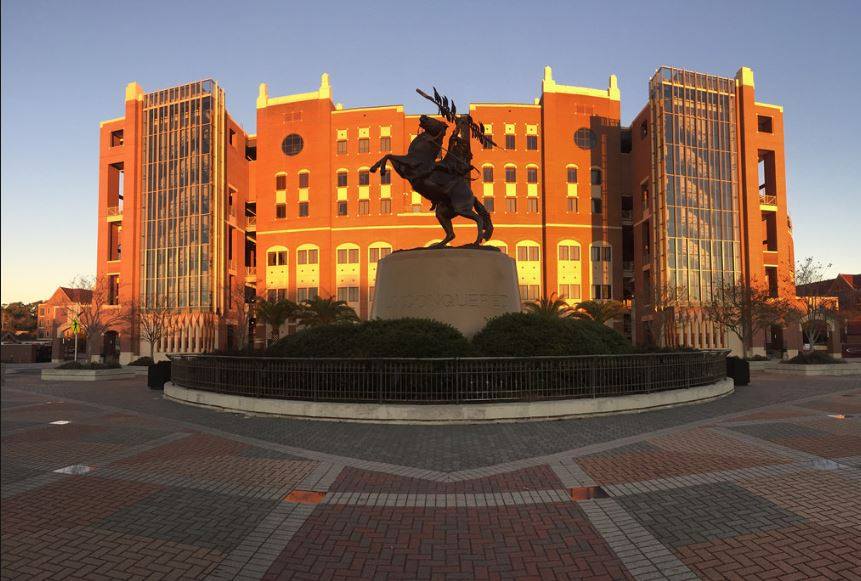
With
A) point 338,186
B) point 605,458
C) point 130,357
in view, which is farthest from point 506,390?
point 130,357

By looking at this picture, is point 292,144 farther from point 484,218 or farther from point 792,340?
point 792,340

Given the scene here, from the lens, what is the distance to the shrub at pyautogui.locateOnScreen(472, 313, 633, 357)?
1313 centimetres

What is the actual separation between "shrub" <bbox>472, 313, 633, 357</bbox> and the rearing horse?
3939 mm

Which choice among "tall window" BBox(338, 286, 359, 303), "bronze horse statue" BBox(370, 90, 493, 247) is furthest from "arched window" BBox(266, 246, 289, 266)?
"bronze horse statue" BBox(370, 90, 493, 247)

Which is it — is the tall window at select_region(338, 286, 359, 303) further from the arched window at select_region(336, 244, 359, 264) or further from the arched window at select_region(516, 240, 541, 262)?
the arched window at select_region(516, 240, 541, 262)

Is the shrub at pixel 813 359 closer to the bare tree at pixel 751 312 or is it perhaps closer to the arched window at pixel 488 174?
the bare tree at pixel 751 312

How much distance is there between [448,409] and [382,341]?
2.81 m

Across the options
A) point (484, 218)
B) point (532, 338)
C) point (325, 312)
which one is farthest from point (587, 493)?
point (325, 312)

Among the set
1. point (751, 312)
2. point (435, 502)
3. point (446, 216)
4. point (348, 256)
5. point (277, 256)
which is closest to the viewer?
point (435, 502)

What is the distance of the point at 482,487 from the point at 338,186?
56.8 metres

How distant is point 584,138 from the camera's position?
59.1 metres

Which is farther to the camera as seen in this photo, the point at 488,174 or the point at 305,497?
the point at 488,174

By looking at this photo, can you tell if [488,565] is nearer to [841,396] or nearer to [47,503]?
[47,503]

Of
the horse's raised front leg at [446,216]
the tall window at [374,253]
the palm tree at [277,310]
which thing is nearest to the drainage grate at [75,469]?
the horse's raised front leg at [446,216]
